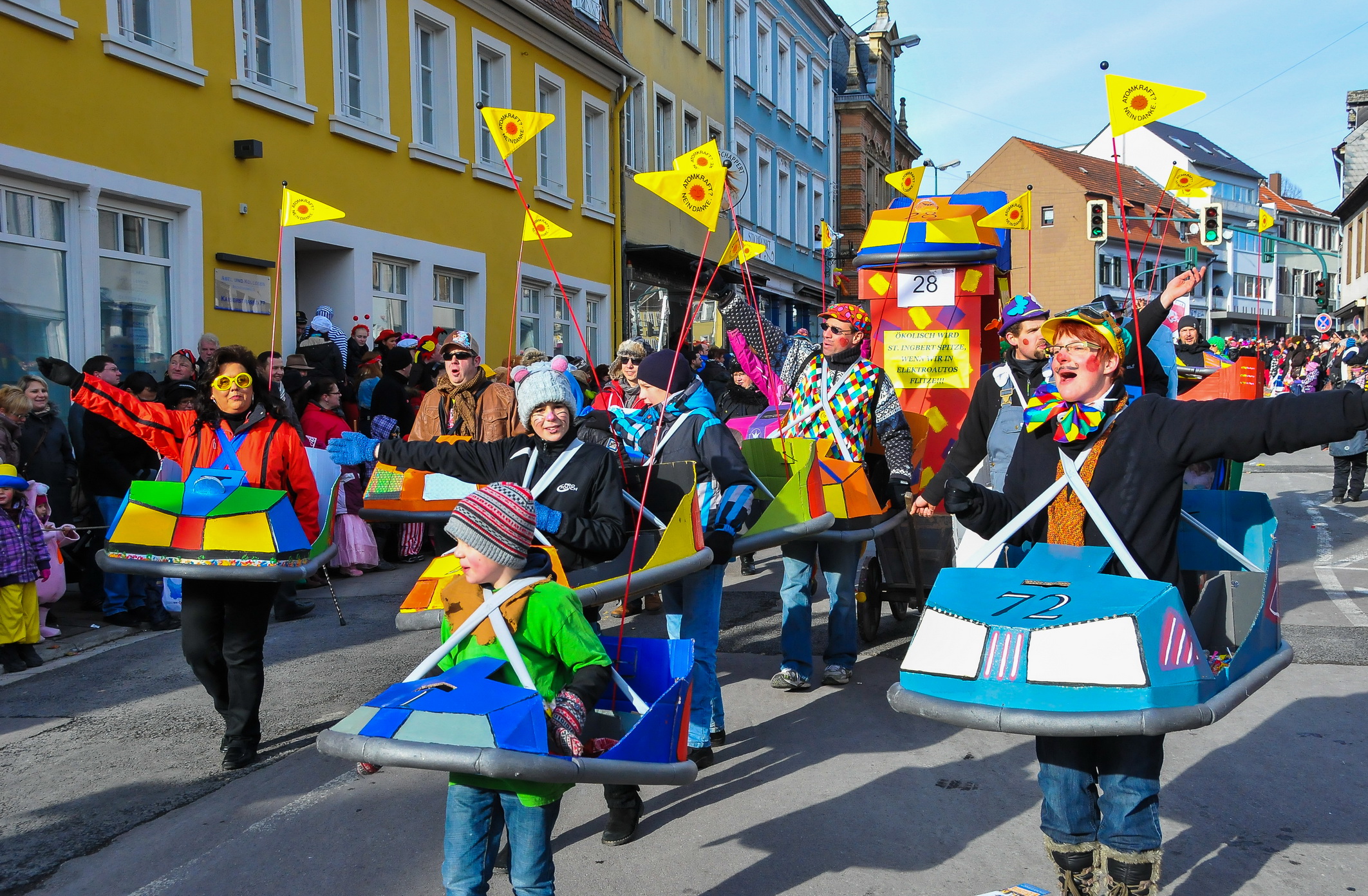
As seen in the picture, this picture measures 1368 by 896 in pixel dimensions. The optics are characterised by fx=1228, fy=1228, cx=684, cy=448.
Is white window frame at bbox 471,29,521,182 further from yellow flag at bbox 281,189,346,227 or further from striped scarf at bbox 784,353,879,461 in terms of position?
striped scarf at bbox 784,353,879,461

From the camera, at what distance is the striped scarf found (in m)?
6.57

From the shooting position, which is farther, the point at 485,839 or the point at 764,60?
the point at 764,60

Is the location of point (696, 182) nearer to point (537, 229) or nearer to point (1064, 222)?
point (537, 229)

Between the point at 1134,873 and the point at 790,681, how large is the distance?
3220 mm

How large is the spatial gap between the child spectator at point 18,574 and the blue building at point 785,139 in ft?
75.3

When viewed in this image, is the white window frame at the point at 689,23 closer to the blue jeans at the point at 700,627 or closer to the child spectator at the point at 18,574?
the child spectator at the point at 18,574

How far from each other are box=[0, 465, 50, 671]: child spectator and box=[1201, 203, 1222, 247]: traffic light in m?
9.42

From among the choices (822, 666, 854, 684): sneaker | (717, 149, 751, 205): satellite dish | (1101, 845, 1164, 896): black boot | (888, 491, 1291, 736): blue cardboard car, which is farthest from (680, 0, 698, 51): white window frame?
(1101, 845, 1164, 896): black boot

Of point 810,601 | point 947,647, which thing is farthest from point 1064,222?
point 947,647

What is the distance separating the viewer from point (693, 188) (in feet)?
22.7

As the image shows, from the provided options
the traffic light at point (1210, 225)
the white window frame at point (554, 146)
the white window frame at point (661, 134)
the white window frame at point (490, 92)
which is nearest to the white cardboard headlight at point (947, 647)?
the traffic light at point (1210, 225)

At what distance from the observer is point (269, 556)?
5.13 m

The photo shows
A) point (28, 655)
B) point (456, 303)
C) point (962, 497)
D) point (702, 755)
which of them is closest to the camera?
point (962, 497)

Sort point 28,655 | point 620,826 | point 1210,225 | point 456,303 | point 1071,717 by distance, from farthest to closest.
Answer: point 456,303, point 1210,225, point 28,655, point 620,826, point 1071,717
